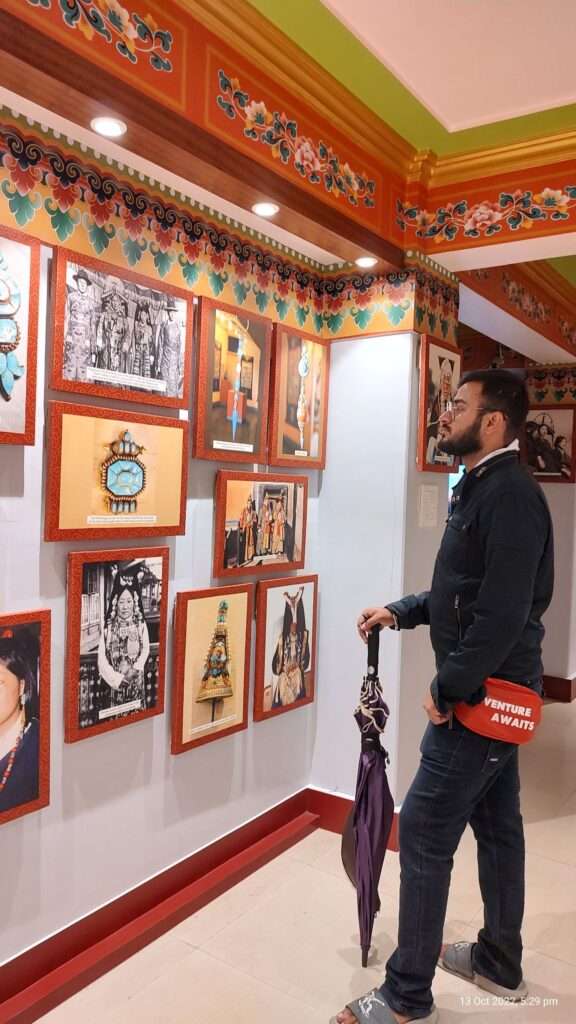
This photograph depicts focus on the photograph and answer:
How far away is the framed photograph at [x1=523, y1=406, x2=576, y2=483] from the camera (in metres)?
5.25

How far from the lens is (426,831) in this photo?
6.13ft

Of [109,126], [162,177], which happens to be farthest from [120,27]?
[162,177]

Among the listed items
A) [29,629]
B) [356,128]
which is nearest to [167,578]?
[29,629]

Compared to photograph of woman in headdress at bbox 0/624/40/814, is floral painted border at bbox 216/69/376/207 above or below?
above

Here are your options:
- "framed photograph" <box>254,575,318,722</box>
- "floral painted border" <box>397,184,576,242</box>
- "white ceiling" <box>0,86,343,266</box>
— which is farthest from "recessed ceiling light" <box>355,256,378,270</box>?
"framed photograph" <box>254,575,318,722</box>

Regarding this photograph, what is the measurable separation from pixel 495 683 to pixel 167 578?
110cm

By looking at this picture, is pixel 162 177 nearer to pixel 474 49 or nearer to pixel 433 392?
pixel 474 49

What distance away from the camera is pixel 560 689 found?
5371 millimetres

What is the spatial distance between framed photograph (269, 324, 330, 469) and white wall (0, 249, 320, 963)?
409 millimetres

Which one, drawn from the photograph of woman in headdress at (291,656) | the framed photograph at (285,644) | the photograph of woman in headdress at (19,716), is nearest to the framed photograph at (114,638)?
the photograph of woman in headdress at (19,716)

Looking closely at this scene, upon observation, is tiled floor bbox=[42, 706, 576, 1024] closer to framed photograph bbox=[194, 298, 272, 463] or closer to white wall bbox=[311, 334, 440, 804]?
white wall bbox=[311, 334, 440, 804]

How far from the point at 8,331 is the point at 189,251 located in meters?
0.79

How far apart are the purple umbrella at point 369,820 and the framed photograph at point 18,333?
4.02ft

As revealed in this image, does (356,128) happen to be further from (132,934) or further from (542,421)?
(542,421)
